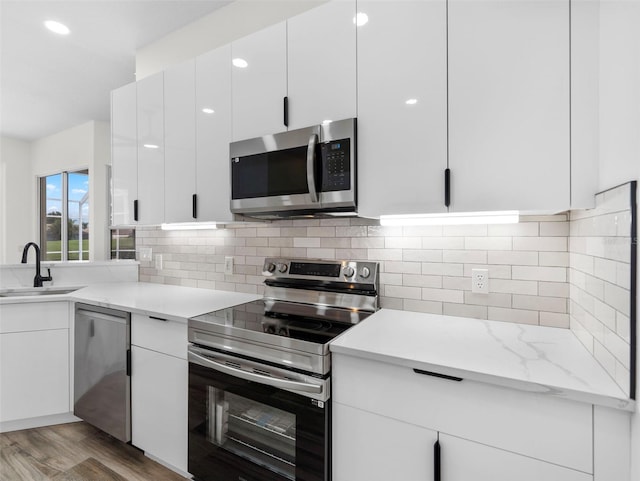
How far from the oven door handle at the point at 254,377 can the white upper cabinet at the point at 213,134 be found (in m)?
0.77

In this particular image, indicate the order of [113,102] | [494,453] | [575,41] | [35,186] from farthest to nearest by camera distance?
1. [35,186]
2. [113,102]
3. [575,41]
4. [494,453]

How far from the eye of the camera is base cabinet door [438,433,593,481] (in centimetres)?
90

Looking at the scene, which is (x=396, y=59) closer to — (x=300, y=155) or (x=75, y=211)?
(x=300, y=155)

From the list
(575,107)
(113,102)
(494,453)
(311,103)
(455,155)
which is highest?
(113,102)

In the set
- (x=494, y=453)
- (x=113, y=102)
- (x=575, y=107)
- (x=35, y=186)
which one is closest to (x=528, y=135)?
(x=575, y=107)

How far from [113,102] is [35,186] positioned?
434 centimetres

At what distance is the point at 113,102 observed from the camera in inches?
97.5

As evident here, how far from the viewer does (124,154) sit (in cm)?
241

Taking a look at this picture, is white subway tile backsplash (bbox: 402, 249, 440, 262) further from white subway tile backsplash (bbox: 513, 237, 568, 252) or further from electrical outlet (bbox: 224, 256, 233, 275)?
electrical outlet (bbox: 224, 256, 233, 275)

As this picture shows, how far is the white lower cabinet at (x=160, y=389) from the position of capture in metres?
1.63

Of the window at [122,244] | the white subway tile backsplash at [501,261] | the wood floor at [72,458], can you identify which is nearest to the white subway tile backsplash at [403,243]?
the white subway tile backsplash at [501,261]

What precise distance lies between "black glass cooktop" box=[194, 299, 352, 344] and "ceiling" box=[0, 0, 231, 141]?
2033 mm

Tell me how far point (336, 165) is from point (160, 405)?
5.03ft

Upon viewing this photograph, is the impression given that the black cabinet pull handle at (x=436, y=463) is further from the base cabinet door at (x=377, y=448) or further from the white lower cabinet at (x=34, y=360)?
the white lower cabinet at (x=34, y=360)
